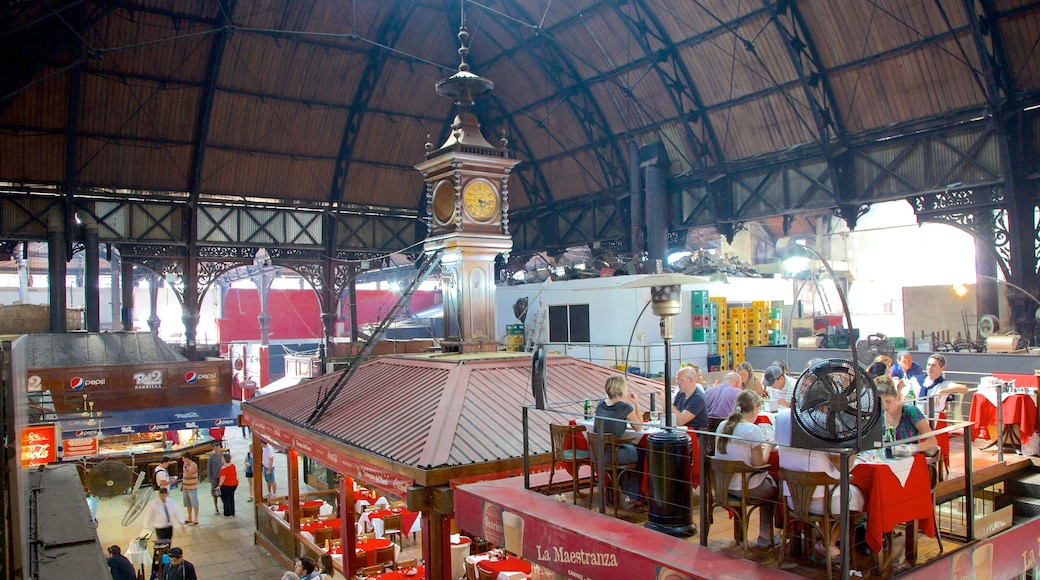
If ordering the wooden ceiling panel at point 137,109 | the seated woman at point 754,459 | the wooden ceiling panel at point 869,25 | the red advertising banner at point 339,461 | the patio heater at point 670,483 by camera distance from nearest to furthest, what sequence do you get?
the seated woman at point 754,459 → the patio heater at point 670,483 → the red advertising banner at point 339,461 → the wooden ceiling panel at point 869,25 → the wooden ceiling panel at point 137,109

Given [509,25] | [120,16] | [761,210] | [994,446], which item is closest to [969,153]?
[761,210]

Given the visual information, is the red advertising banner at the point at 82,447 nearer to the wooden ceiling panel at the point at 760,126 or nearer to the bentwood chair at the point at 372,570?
the bentwood chair at the point at 372,570

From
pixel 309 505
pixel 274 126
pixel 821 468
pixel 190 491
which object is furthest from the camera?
pixel 274 126

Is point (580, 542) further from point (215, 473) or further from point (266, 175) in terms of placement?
point (266, 175)

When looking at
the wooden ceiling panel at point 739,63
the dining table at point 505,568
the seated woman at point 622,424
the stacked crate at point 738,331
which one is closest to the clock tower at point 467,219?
the dining table at point 505,568

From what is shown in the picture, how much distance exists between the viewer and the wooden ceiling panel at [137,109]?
2195 centimetres

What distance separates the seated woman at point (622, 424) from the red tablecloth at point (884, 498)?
208cm

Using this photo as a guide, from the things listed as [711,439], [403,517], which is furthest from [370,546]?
[711,439]

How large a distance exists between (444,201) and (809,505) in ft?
31.9

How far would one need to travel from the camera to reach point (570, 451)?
292 inches

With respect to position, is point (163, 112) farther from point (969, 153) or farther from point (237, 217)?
point (969, 153)

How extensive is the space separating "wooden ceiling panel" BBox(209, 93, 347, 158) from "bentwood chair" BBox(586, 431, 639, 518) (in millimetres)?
21384

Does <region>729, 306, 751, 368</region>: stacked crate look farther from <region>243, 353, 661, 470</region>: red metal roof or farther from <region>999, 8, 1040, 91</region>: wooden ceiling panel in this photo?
<region>243, 353, 661, 470</region>: red metal roof

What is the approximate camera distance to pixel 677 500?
6.13 meters
